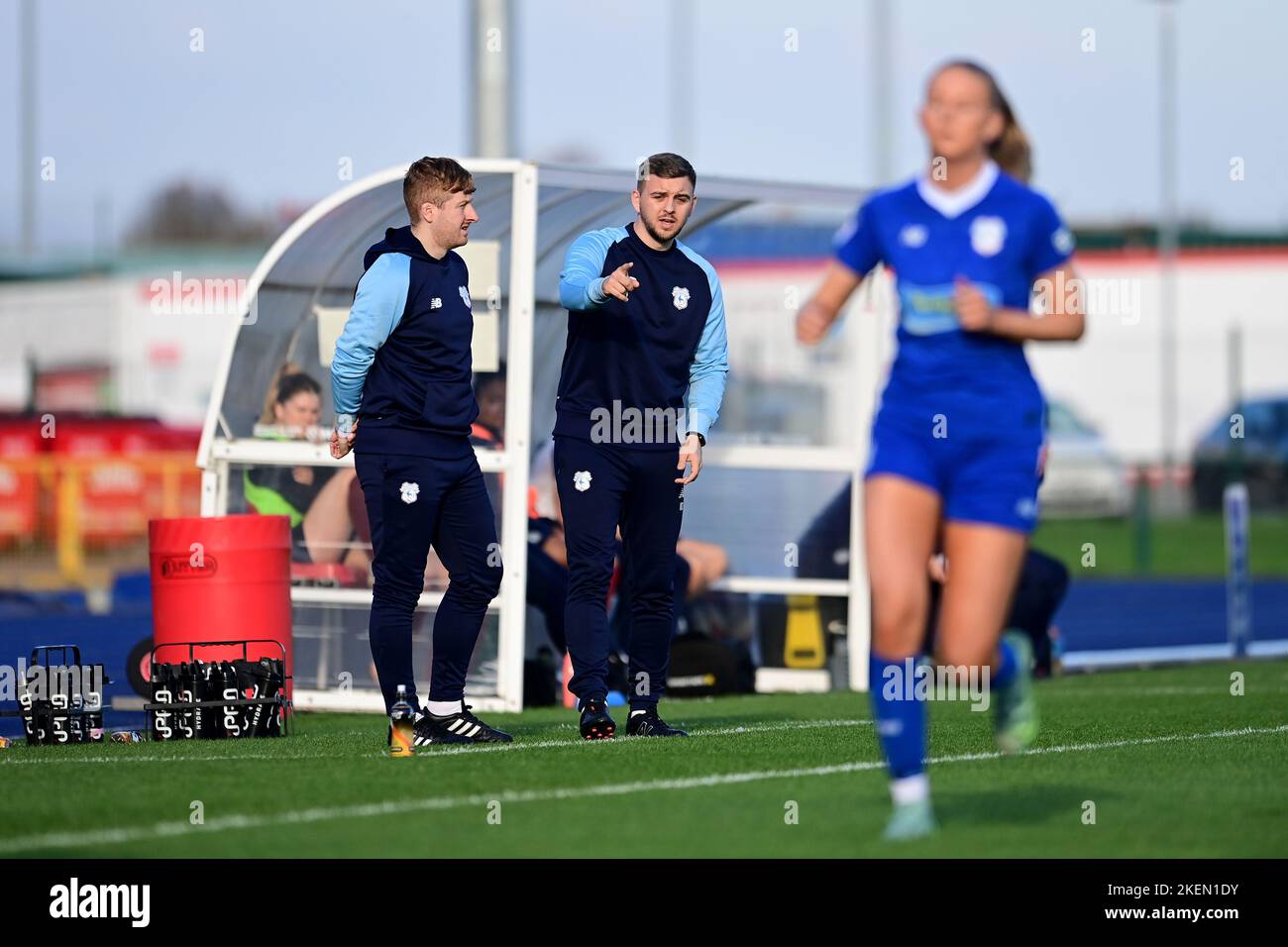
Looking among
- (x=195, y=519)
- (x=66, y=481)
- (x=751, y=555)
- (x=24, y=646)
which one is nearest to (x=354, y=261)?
(x=195, y=519)

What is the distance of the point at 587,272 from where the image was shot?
850 centimetres

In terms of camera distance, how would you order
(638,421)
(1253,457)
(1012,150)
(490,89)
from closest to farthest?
(1012,150) → (638,421) → (490,89) → (1253,457)

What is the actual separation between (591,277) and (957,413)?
2.89 meters

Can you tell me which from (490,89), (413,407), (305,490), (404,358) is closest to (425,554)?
(413,407)

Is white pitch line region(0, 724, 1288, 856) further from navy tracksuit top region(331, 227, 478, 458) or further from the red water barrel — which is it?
the red water barrel

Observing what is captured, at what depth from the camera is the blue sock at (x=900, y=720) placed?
582 centimetres

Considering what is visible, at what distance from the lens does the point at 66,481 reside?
82.2 feet

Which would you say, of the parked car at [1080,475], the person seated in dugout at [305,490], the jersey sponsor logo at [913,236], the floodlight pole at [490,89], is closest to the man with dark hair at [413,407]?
the jersey sponsor logo at [913,236]

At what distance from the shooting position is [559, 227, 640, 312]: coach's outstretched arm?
8023 millimetres

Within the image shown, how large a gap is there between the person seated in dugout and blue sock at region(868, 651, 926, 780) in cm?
663

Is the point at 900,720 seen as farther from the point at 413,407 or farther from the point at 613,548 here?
the point at 613,548

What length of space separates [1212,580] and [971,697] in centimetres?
1679

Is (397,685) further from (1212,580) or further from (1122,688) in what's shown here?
(1212,580)

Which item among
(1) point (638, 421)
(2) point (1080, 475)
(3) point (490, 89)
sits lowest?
(2) point (1080, 475)
